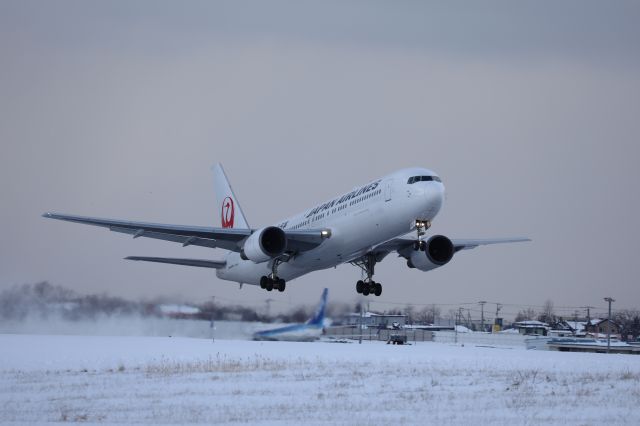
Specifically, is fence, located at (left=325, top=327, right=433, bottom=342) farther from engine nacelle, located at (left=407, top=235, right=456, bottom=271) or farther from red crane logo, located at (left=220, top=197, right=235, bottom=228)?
engine nacelle, located at (left=407, top=235, right=456, bottom=271)

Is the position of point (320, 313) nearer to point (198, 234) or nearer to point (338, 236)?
point (198, 234)

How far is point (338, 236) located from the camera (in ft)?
131

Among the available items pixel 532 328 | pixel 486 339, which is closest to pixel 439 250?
pixel 486 339

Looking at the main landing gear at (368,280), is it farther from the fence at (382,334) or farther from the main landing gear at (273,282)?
the fence at (382,334)

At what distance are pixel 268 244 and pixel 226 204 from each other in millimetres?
17110

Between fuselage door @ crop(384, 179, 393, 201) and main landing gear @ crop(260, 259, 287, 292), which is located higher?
fuselage door @ crop(384, 179, 393, 201)

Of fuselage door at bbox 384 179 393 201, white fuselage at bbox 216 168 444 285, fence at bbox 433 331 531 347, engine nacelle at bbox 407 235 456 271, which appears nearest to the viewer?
white fuselage at bbox 216 168 444 285

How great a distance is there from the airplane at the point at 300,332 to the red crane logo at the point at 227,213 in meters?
7.05

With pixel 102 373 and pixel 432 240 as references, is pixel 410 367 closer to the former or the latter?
pixel 432 240

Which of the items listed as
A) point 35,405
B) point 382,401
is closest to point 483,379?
point 382,401

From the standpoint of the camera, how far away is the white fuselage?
36719mm

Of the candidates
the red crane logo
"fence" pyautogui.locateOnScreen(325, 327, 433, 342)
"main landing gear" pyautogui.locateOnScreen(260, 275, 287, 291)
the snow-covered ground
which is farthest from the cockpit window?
"fence" pyautogui.locateOnScreen(325, 327, 433, 342)

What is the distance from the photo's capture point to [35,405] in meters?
27.0

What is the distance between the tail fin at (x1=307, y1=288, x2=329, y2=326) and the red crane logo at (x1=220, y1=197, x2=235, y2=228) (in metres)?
7.07
